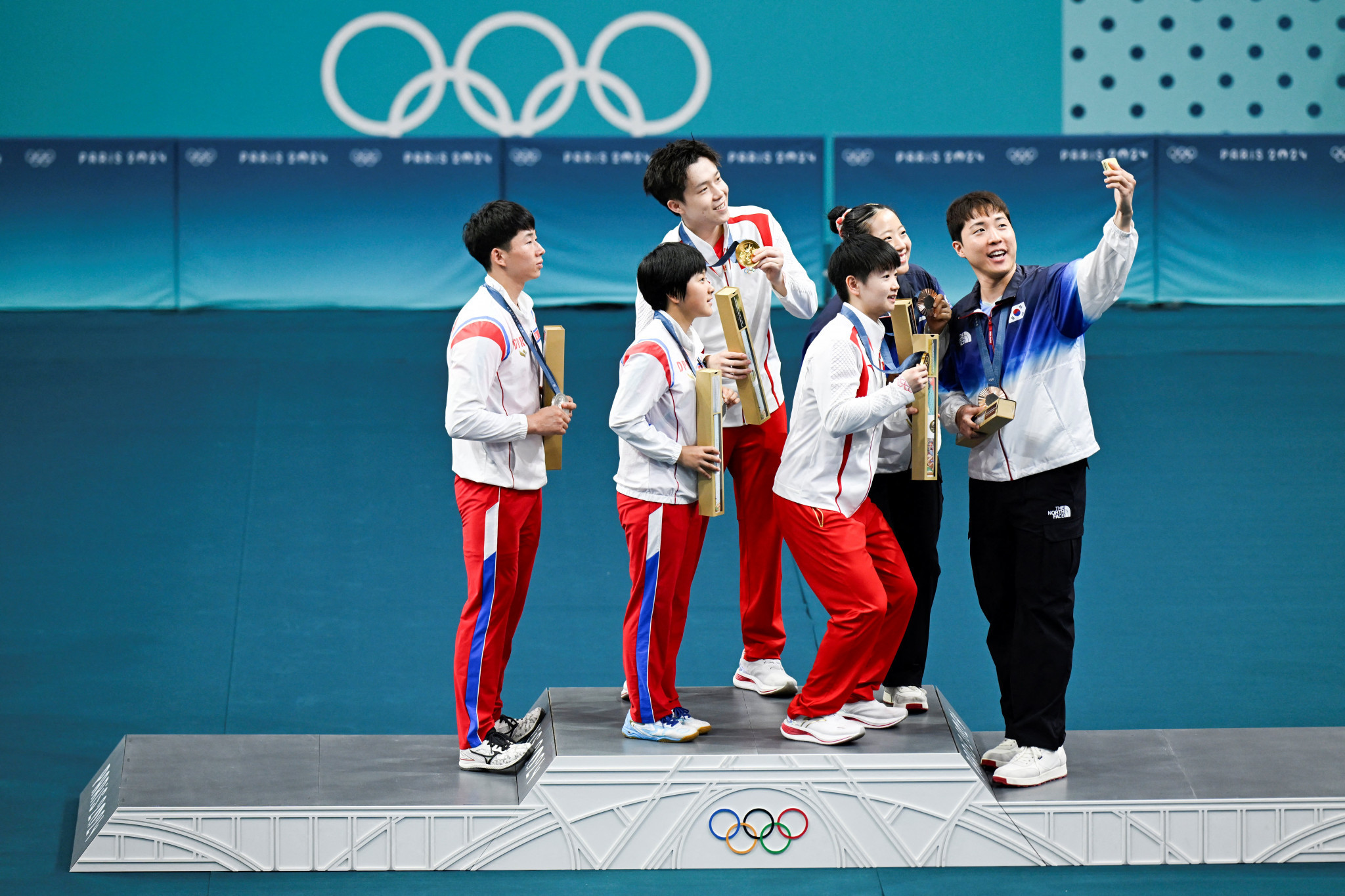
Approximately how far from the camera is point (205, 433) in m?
10.0

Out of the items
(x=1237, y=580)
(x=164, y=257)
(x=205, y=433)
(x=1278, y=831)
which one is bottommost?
(x=1278, y=831)

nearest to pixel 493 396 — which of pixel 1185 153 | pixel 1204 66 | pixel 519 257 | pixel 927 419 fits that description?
pixel 519 257

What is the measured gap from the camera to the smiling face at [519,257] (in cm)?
473

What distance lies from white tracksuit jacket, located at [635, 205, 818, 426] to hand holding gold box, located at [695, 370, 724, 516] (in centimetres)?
37

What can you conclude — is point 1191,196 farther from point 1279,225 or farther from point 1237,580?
point 1237,580

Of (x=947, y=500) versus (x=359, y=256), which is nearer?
(x=947, y=500)

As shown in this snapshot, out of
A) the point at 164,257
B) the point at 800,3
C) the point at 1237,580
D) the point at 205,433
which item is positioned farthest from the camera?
the point at 800,3

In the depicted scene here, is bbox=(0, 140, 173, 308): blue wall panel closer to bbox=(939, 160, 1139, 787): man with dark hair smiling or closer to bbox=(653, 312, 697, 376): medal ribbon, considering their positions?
bbox=(653, 312, 697, 376): medal ribbon

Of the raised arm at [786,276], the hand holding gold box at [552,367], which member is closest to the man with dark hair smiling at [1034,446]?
the raised arm at [786,276]

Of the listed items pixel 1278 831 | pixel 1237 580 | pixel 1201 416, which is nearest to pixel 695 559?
pixel 1278 831

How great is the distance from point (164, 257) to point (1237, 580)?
1132cm

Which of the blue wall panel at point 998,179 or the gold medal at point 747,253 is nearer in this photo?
the gold medal at point 747,253

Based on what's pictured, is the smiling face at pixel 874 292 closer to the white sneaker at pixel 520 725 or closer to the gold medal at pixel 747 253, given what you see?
the gold medal at pixel 747 253

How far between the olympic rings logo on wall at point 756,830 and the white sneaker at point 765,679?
80 centimetres
